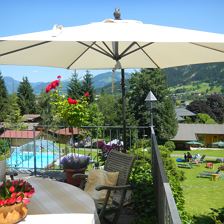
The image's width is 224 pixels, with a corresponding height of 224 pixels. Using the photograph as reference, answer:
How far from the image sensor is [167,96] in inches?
1757

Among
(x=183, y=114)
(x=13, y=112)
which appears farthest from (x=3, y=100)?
(x=183, y=114)

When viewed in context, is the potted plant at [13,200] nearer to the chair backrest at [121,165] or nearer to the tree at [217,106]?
the chair backrest at [121,165]

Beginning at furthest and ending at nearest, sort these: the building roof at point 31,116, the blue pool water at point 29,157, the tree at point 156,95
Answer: the building roof at point 31,116
the tree at point 156,95
the blue pool water at point 29,157

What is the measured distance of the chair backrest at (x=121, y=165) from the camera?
401 cm

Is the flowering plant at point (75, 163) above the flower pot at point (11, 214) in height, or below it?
below

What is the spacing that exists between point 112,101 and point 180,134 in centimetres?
1265

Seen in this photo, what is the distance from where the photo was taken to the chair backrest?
13.2 ft

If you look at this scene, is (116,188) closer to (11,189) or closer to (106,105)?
(11,189)

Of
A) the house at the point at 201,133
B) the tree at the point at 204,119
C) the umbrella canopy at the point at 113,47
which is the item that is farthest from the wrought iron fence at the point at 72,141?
the tree at the point at 204,119

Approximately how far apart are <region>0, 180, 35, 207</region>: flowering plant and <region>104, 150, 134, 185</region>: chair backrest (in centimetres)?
172

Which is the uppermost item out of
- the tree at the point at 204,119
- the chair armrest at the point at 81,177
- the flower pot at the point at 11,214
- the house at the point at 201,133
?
the flower pot at the point at 11,214

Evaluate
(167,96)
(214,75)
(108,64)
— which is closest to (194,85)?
(214,75)

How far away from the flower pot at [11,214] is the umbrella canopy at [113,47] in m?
1.22

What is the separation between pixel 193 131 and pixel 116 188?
192ft
